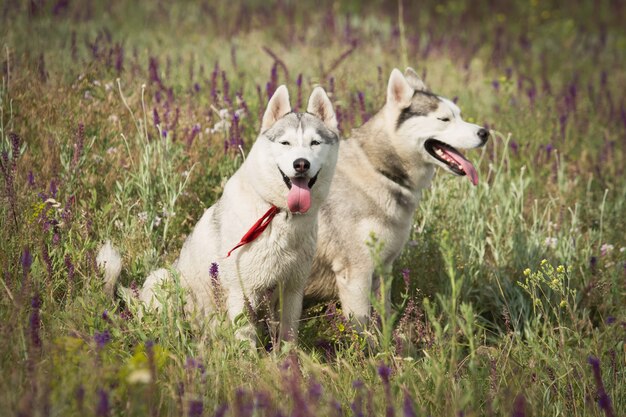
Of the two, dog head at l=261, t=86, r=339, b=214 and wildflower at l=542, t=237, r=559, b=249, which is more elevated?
dog head at l=261, t=86, r=339, b=214

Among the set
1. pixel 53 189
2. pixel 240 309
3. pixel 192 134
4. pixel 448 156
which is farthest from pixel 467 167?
pixel 53 189

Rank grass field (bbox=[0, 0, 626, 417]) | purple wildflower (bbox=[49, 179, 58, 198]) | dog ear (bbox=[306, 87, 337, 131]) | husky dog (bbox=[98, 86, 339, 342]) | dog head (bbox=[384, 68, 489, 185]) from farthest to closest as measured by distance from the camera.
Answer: dog head (bbox=[384, 68, 489, 185]) → purple wildflower (bbox=[49, 179, 58, 198]) → dog ear (bbox=[306, 87, 337, 131]) → husky dog (bbox=[98, 86, 339, 342]) → grass field (bbox=[0, 0, 626, 417])

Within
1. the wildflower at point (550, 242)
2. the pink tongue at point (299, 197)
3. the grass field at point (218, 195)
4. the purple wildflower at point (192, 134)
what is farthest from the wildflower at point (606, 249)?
the purple wildflower at point (192, 134)

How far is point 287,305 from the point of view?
3656mm

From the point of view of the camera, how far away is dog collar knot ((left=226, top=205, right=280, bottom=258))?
11.2 ft

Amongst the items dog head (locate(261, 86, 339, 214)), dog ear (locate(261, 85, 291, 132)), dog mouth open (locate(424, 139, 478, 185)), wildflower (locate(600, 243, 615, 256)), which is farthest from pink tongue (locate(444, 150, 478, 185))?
wildflower (locate(600, 243, 615, 256))

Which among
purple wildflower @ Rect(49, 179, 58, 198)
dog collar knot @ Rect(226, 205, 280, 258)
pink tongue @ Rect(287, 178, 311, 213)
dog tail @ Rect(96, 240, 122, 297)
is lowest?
dog tail @ Rect(96, 240, 122, 297)

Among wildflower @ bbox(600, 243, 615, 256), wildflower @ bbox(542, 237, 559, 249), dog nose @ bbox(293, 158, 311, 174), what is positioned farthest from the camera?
wildflower @ bbox(600, 243, 615, 256)

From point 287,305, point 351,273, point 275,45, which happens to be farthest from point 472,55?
point 287,305

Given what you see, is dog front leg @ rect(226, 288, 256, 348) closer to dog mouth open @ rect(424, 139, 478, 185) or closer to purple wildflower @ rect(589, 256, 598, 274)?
dog mouth open @ rect(424, 139, 478, 185)

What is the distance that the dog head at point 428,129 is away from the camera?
4.25 metres

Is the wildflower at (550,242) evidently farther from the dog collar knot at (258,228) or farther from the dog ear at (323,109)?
the dog collar knot at (258,228)

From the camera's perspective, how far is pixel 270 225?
3500mm

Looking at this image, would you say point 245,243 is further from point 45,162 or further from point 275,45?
point 275,45
